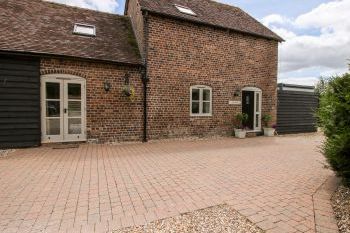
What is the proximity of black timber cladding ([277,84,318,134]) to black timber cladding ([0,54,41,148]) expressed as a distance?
37.9 feet

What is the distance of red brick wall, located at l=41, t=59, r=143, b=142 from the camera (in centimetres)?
865

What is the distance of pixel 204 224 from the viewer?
305 cm

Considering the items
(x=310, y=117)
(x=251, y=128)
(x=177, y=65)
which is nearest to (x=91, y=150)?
(x=177, y=65)

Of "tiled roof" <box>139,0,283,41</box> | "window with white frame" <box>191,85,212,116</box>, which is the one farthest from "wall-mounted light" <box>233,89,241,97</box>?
"tiled roof" <box>139,0,283,41</box>

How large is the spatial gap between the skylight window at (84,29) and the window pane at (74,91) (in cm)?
242

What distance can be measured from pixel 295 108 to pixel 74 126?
1178 cm

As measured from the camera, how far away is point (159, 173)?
525 centimetres

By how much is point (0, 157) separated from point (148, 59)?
5.88 m

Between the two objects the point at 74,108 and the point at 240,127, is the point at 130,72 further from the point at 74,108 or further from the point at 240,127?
the point at 240,127

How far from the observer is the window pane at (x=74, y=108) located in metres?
8.58

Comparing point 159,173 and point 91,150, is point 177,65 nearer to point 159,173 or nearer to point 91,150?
point 91,150

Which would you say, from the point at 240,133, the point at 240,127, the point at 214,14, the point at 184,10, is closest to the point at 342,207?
the point at 240,133

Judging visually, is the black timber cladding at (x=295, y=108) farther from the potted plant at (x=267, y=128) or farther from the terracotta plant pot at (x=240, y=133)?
the terracotta plant pot at (x=240, y=133)

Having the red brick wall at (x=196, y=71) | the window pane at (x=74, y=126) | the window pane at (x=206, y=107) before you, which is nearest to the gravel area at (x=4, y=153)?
the window pane at (x=74, y=126)
